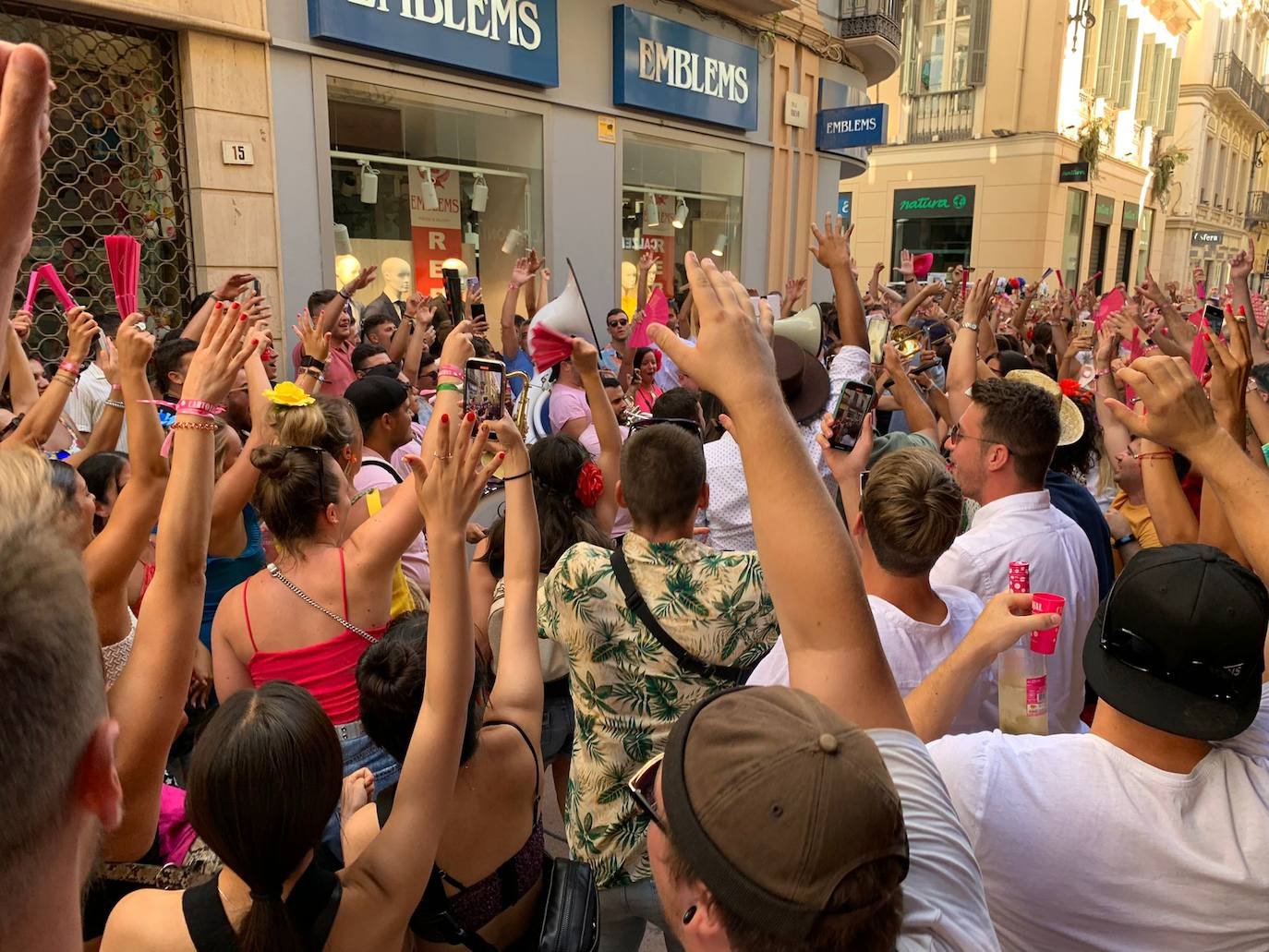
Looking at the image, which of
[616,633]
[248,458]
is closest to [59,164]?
[248,458]

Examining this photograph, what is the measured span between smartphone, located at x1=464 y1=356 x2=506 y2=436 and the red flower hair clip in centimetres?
66

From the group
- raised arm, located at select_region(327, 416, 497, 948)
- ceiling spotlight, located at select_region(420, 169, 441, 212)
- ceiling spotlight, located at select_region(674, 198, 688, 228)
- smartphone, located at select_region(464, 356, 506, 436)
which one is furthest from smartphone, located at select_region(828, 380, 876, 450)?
ceiling spotlight, located at select_region(674, 198, 688, 228)

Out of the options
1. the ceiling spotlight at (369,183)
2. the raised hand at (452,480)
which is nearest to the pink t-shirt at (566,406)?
the raised hand at (452,480)

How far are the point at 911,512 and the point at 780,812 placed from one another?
1340mm

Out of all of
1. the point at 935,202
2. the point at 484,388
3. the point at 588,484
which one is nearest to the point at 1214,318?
the point at 588,484

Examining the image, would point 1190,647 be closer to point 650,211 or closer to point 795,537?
point 795,537

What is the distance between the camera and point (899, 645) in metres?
2.07

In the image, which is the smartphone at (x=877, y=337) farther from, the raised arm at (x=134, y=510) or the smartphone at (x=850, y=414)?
the raised arm at (x=134, y=510)

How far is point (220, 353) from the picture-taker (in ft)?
6.55

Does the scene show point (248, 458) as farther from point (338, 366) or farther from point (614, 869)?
point (338, 366)

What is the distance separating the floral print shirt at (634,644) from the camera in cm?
225

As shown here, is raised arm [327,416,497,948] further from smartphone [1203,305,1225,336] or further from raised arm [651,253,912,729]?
smartphone [1203,305,1225,336]

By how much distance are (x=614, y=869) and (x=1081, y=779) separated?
131 centimetres

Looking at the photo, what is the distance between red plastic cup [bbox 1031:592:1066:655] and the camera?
5.71ft
